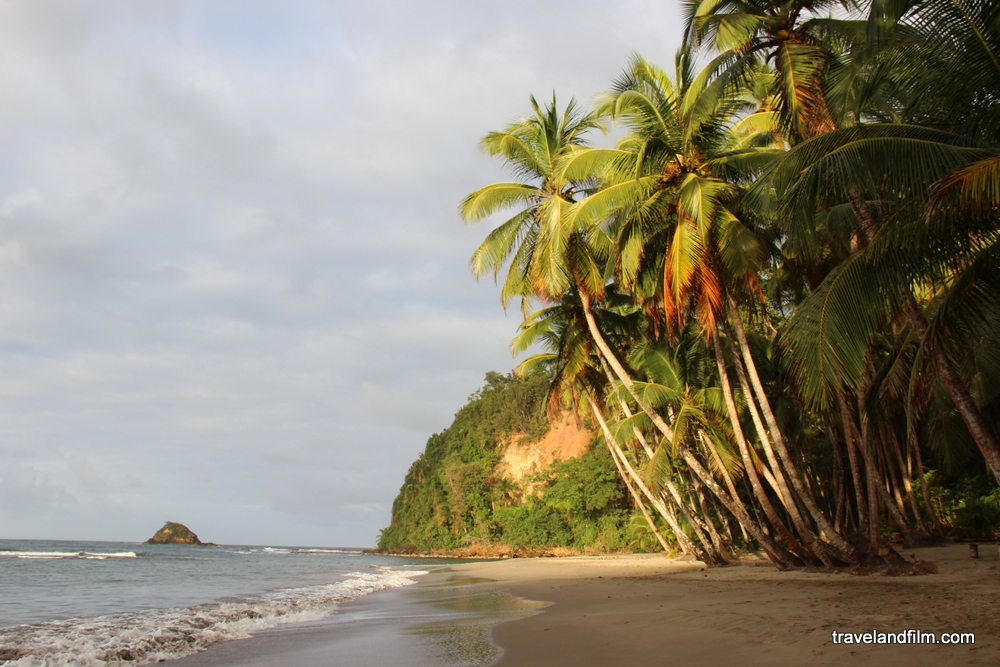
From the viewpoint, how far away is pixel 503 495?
42.8 meters

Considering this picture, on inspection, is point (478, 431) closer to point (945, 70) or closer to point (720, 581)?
point (720, 581)

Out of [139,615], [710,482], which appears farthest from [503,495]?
[139,615]

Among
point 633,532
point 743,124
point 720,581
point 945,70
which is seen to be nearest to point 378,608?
point 720,581

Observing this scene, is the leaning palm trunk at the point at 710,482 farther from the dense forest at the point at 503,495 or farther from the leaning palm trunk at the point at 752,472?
the dense forest at the point at 503,495

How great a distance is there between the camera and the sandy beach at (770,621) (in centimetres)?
437

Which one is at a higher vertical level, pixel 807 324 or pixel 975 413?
pixel 807 324

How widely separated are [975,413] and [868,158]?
3099 millimetres

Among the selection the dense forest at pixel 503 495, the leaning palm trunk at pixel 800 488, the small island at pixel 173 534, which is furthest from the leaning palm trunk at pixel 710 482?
the small island at pixel 173 534

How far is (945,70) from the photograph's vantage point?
19.4 ft

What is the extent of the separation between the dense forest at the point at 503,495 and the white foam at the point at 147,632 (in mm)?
17895

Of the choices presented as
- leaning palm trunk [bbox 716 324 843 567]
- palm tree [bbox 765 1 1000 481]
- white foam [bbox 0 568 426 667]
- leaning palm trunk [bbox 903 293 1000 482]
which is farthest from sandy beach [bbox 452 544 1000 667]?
white foam [bbox 0 568 426 667]

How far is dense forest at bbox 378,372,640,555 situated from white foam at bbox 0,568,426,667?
17.9 m

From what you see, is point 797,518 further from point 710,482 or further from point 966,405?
point 966,405

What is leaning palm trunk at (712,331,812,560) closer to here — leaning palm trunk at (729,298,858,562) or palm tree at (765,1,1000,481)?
leaning palm trunk at (729,298,858,562)
